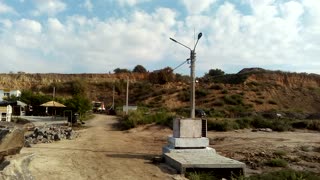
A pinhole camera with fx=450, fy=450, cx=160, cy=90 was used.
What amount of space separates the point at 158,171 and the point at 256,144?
447 inches

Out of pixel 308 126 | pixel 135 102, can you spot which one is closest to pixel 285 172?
pixel 308 126

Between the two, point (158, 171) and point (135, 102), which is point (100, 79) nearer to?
point (135, 102)

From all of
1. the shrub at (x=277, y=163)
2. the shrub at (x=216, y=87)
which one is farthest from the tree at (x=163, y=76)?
the shrub at (x=277, y=163)

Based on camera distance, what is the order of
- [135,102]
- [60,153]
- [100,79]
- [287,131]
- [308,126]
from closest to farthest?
[60,153]
[287,131]
[308,126]
[135,102]
[100,79]

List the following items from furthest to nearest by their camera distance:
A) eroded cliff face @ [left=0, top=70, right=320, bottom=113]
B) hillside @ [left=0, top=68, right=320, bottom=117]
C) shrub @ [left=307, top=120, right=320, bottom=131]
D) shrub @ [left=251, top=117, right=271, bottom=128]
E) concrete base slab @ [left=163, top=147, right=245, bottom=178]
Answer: eroded cliff face @ [left=0, top=70, right=320, bottom=113], hillside @ [left=0, top=68, right=320, bottom=117], shrub @ [left=251, top=117, right=271, bottom=128], shrub @ [left=307, top=120, right=320, bottom=131], concrete base slab @ [left=163, top=147, right=245, bottom=178]

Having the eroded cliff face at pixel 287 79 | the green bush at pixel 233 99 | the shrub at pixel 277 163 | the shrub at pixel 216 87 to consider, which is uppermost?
the eroded cliff face at pixel 287 79

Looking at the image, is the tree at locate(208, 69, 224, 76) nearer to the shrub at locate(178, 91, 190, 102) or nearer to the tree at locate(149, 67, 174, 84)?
the tree at locate(149, 67, 174, 84)

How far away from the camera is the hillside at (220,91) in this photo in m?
72.7

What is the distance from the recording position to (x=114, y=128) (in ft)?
136

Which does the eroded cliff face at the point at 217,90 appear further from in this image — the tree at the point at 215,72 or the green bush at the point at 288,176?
the green bush at the point at 288,176

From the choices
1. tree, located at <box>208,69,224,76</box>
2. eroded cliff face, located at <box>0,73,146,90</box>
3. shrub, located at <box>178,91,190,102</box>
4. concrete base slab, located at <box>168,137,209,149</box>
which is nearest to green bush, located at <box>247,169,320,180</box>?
concrete base slab, located at <box>168,137,209,149</box>

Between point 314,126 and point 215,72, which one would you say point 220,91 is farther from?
point 314,126

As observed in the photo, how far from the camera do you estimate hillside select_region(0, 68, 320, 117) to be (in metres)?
72.7

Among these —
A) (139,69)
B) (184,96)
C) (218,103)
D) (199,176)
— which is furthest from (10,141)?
(139,69)
